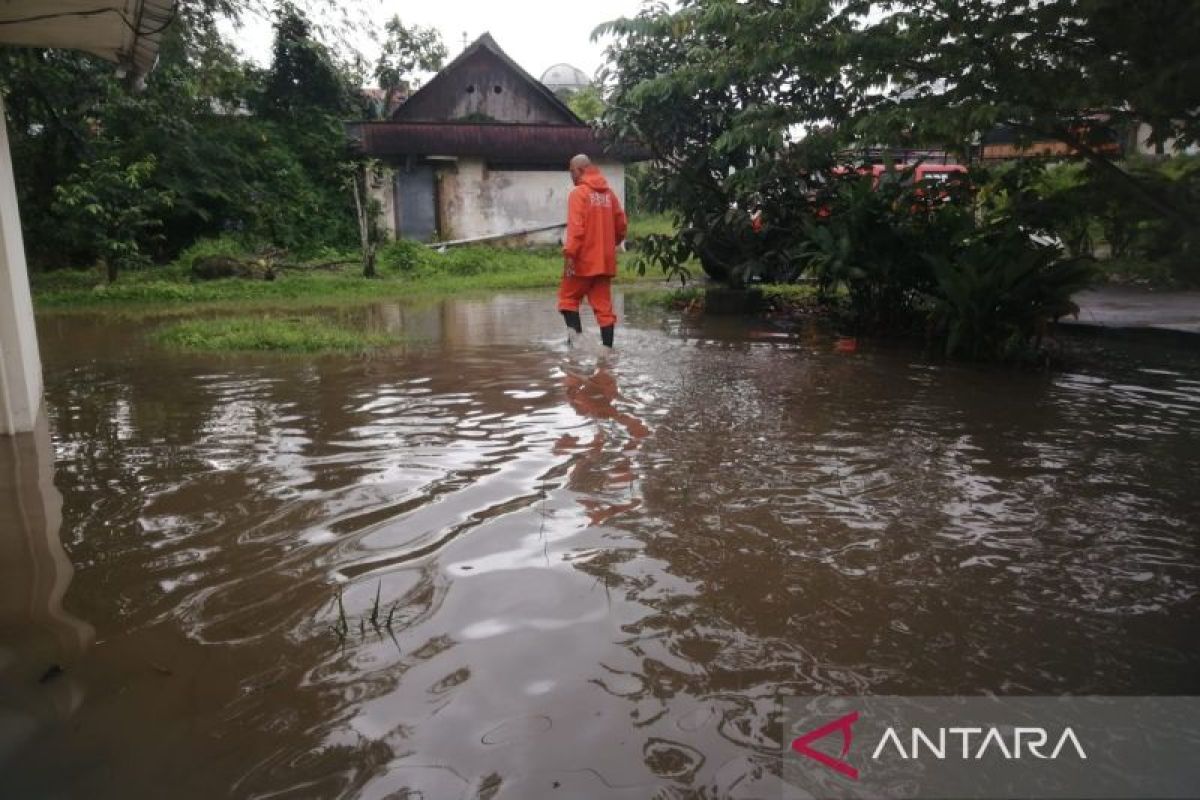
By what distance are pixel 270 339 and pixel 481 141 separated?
15.0m

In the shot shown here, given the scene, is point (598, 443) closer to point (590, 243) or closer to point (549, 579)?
point (549, 579)

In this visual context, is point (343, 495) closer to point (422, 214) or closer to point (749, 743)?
point (749, 743)

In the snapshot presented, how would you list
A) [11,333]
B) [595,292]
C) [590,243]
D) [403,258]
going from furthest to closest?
1. [403,258]
2. [595,292]
3. [590,243]
4. [11,333]

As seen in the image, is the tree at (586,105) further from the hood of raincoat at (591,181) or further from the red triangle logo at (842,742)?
the red triangle logo at (842,742)

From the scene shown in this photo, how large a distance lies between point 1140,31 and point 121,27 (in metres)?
6.36

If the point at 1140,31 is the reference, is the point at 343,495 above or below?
below

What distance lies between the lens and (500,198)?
23297mm

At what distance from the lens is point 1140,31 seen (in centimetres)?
518

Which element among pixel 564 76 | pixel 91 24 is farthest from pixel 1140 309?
pixel 564 76

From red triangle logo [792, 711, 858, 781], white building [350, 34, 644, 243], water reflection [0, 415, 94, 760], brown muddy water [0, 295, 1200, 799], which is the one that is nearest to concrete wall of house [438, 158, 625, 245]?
white building [350, 34, 644, 243]

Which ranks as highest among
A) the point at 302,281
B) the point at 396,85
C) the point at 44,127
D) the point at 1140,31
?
the point at 396,85

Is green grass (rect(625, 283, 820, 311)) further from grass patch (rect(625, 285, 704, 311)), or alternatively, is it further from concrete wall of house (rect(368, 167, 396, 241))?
concrete wall of house (rect(368, 167, 396, 241))

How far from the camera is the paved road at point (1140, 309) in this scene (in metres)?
9.31

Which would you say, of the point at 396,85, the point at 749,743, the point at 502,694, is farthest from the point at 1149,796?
the point at 396,85
